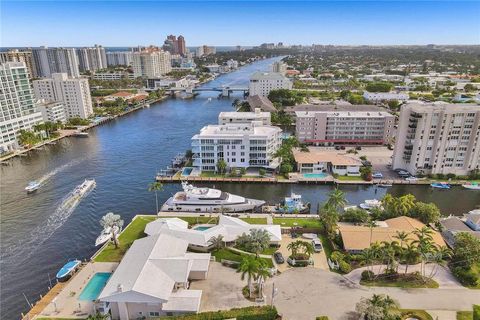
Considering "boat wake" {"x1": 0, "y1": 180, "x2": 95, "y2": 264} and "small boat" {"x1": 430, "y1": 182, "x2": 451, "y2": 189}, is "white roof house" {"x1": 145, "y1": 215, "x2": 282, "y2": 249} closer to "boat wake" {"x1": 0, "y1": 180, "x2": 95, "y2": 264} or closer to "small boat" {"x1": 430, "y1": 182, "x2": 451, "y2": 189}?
Result: "boat wake" {"x1": 0, "y1": 180, "x2": 95, "y2": 264}

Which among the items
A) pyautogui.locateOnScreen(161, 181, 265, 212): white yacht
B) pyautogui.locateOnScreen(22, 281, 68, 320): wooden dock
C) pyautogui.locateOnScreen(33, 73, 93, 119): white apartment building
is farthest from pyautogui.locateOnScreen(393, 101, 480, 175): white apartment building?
pyautogui.locateOnScreen(33, 73, 93, 119): white apartment building

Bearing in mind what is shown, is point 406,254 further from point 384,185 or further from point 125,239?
point 125,239

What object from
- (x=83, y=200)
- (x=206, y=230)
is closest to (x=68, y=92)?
(x=83, y=200)

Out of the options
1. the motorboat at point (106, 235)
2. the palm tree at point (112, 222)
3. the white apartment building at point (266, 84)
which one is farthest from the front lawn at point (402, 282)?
the white apartment building at point (266, 84)

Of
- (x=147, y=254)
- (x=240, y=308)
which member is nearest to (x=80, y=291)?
(x=147, y=254)

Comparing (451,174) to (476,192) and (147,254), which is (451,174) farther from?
(147,254)

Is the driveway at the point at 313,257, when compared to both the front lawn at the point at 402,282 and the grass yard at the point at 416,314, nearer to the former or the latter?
the front lawn at the point at 402,282

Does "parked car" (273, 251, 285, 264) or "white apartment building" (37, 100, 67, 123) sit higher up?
"white apartment building" (37, 100, 67, 123)

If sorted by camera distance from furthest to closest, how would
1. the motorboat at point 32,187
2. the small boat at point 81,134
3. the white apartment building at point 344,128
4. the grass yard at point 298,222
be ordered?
the small boat at point 81,134
the white apartment building at point 344,128
the motorboat at point 32,187
the grass yard at point 298,222
